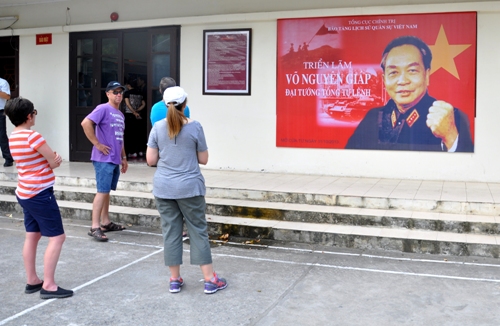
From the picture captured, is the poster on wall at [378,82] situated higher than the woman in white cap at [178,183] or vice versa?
the poster on wall at [378,82]

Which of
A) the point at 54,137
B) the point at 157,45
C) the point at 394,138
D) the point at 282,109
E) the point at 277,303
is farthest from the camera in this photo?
the point at 54,137

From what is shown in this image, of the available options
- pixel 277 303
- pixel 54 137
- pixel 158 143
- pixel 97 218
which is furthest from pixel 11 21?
pixel 277 303

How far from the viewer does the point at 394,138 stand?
917cm

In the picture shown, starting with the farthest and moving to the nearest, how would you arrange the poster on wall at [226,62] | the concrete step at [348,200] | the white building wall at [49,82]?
1. the white building wall at [49,82]
2. the poster on wall at [226,62]
3. the concrete step at [348,200]

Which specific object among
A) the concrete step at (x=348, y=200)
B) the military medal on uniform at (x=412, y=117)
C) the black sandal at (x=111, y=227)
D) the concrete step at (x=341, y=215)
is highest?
the military medal on uniform at (x=412, y=117)

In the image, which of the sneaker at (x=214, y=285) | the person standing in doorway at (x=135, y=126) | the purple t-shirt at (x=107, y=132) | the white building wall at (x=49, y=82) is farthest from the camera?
the person standing in doorway at (x=135, y=126)

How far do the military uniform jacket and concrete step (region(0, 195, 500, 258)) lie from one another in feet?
8.66

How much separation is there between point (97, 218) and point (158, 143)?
7.52 ft

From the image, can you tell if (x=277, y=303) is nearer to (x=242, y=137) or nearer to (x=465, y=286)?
(x=465, y=286)

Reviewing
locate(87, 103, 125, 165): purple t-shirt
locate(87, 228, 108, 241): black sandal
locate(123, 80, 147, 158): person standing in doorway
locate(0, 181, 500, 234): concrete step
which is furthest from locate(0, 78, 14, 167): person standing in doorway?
locate(87, 228, 108, 241): black sandal

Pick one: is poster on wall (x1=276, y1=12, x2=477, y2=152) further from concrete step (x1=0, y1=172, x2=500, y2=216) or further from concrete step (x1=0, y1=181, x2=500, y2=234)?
concrete step (x1=0, y1=181, x2=500, y2=234)

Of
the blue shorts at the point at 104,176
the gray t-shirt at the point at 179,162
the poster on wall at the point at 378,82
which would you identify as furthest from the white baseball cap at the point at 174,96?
the poster on wall at the point at 378,82

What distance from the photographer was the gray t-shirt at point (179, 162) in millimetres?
4747

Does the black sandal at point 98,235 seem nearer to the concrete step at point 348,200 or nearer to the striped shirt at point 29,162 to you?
the concrete step at point 348,200
